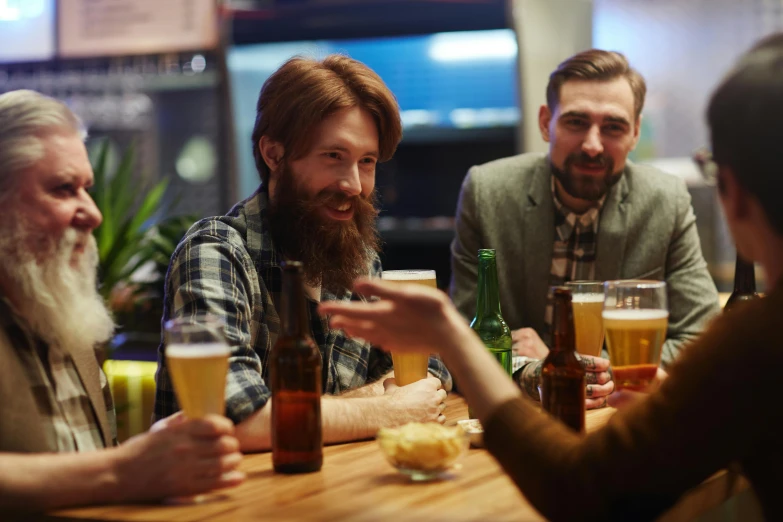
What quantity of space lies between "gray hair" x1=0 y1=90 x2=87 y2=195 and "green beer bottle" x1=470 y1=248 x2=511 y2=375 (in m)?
0.90

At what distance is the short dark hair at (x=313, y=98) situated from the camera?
2.12m

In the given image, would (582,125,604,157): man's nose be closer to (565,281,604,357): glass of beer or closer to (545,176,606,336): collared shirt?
(545,176,606,336): collared shirt

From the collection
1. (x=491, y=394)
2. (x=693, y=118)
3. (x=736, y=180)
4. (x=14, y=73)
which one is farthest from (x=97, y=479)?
(x=693, y=118)

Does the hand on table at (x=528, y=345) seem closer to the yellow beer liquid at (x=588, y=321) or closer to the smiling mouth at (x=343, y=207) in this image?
the yellow beer liquid at (x=588, y=321)

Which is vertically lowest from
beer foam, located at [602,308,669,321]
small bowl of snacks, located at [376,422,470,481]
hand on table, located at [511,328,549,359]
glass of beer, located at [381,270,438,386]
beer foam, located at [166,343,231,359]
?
hand on table, located at [511,328,549,359]

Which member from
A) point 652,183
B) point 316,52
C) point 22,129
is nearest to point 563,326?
point 22,129

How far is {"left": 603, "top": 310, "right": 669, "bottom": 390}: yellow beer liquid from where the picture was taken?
156 centimetres

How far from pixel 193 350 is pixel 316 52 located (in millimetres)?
2713

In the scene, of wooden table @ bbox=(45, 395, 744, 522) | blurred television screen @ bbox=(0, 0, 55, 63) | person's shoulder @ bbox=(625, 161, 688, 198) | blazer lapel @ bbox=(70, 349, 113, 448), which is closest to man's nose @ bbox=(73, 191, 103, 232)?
blazer lapel @ bbox=(70, 349, 113, 448)

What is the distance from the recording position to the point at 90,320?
5.29 ft

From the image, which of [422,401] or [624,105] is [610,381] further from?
[624,105]

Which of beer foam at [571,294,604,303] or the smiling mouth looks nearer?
beer foam at [571,294,604,303]

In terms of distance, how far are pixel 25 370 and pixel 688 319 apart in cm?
202

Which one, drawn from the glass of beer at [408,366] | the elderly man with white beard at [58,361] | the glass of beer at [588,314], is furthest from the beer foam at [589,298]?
the elderly man with white beard at [58,361]
